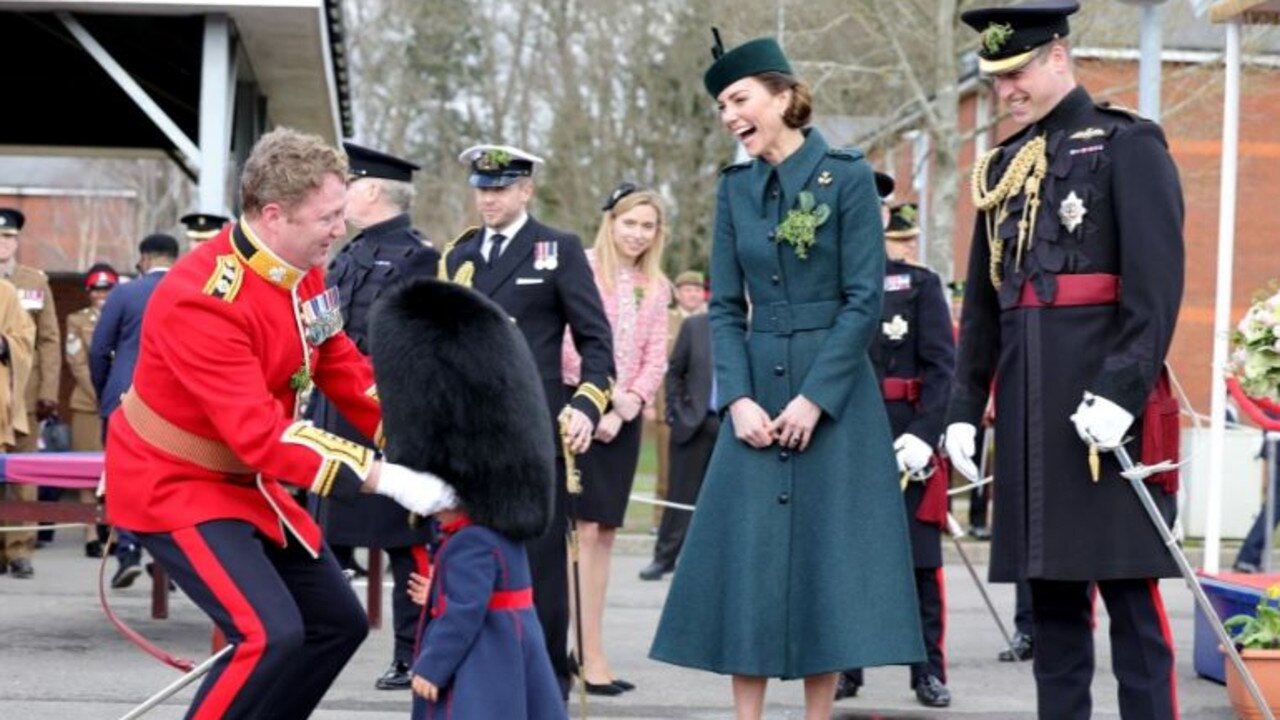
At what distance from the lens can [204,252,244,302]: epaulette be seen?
5664mm

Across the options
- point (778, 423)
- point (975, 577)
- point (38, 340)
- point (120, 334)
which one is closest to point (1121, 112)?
point (778, 423)

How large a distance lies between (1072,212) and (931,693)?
9.78 feet

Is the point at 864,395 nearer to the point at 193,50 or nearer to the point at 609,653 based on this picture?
the point at 609,653

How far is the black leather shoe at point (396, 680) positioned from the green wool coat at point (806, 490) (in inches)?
92.8

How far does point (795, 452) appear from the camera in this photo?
632 cm

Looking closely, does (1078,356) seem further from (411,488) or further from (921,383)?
(921,383)

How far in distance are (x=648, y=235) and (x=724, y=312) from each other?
2.67 meters

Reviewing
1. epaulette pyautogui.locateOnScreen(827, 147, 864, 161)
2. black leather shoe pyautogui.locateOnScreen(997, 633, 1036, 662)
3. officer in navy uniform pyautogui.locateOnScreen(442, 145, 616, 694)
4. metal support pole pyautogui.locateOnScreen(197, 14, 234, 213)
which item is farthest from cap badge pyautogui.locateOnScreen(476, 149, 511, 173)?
metal support pole pyautogui.locateOnScreen(197, 14, 234, 213)

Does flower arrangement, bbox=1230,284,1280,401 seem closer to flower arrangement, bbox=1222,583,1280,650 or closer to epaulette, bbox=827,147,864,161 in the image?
flower arrangement, bbox=1222,583,1280,650

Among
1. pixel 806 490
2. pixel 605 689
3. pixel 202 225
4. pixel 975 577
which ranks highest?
pixel 202 225

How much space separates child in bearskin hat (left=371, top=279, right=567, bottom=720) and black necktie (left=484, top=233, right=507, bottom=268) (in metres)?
2.20

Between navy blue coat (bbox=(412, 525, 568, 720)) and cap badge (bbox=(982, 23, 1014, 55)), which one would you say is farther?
cap badge (bbox=(982, 23, 1014, 55))

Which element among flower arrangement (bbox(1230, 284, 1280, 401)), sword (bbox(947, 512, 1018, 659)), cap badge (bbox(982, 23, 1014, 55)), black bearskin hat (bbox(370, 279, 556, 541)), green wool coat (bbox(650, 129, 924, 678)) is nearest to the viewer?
black bearskin hat (bbox(370, 279, 556, 541))

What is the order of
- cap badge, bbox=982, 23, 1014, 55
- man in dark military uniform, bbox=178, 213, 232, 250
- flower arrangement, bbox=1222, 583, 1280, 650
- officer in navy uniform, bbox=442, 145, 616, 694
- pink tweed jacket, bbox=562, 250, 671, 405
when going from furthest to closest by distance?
man in dark military uniform, bbox=178, 213, 232, 250
pink tweed jacket, bbox=562, 250, 671, 405
officer in navy uniform, bbox=442, 145, 616, 694
flower arrangement, bbox=1222, 583, 1280, 650
cap badge, bbox=982, 23, 1014, 55
